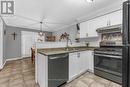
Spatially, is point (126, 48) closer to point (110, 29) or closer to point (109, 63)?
point (109, 63)

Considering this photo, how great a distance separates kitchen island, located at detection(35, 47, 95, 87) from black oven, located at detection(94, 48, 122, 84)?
12.0 inches

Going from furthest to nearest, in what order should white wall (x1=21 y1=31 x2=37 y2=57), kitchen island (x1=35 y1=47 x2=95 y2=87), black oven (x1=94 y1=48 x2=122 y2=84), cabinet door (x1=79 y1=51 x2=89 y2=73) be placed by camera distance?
1. white wall (x1=21 y1=31 x2=37 y2=57)
2. cabinet door (x1=79 y1=51 x2=89 y2=73)
3. black oven (x1=94 y1=48 x2=122 y2=84)
4. kitchen island (x1=35 y1=47 x2=95 y2=87)

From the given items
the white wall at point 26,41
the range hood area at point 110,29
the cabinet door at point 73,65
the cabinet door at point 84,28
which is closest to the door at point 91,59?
the cabinet door at point 73,65

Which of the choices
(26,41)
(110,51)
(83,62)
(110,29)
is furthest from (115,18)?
(26,41)

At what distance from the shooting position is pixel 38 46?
249 centimetres

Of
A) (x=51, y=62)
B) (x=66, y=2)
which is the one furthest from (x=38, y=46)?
(x=66, y=2)

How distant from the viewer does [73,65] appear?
2643 mm

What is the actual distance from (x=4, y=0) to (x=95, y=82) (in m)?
3.51

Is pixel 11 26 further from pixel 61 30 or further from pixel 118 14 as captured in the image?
pixel 118 14

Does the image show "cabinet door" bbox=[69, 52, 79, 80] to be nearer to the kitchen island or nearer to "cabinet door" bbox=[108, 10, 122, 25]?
the kitchen island

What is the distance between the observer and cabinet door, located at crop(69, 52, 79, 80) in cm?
253

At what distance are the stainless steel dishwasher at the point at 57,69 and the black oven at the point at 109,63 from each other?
1194mm

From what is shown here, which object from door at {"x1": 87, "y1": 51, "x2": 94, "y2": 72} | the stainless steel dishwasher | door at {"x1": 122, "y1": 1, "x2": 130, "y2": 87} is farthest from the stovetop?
door at {"x1": 122, "y1": 1, "x2": 130, "y2": 87}

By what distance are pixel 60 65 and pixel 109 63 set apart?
4.98 feet
